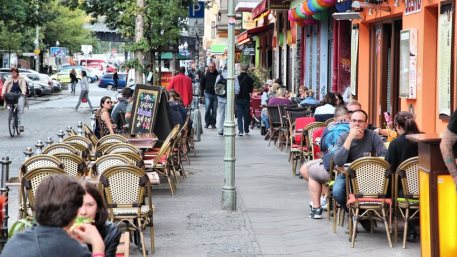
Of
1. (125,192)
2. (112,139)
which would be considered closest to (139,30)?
(112,139)

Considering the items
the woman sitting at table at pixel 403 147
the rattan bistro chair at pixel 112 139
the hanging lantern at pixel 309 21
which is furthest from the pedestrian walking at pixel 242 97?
the woman sitting at table at pixel 403 147

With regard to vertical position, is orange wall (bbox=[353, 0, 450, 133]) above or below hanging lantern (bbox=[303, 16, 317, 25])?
below

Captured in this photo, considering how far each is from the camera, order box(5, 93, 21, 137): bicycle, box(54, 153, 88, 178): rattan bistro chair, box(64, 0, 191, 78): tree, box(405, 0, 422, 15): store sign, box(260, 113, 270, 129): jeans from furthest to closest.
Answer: box(5, 93, 21, 137): bicycle, box(260, 113, 270, 129): jeans, box(64, 0, 191, 78): tree, box(405, 0, 422, 15): store sign, box(54, 153, 88, 178): rattan bistro chair

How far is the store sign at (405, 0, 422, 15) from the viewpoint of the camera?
16844 mm

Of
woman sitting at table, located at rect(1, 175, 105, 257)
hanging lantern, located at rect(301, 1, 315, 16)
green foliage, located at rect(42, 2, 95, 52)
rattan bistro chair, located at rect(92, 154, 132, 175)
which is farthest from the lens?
green foliage, located at rect(42, 2, 95, 52)

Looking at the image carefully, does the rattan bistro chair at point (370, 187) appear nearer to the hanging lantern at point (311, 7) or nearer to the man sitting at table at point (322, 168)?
the man sitting at table at point (322, 168)

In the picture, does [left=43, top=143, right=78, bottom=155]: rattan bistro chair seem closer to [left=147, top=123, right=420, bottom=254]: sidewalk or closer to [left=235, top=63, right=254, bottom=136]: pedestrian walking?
[left=147, top=123, right=420, bottom=254]: sidewalk

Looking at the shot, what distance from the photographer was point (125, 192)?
426 inches

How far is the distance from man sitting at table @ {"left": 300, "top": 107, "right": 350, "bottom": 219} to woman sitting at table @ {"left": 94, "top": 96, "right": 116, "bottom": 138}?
18.8ft

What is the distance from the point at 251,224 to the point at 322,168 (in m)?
1.05

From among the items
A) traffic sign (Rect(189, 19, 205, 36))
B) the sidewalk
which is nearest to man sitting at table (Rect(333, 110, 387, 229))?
the sidewalk

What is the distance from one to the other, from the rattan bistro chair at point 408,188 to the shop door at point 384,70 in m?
8.31

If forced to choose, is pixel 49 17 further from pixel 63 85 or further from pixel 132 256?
pixel 132 256

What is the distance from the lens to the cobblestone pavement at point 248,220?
11.1 metres
